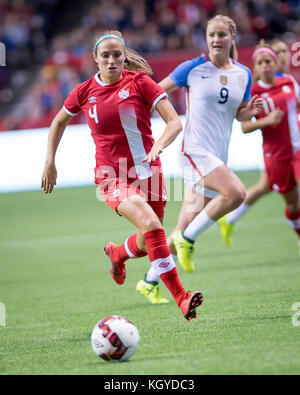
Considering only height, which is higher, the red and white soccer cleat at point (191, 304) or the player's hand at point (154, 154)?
the player's hand at point (154, 154)

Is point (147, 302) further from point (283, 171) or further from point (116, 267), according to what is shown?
point (283, 171)

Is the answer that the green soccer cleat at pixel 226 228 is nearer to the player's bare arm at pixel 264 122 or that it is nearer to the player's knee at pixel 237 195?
the player's bare arm at pixel 264 122

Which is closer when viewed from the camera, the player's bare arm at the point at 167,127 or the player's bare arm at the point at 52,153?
the player's bare arm at the point at 167,127

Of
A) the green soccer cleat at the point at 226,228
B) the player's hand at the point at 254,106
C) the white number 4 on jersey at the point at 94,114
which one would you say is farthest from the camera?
the green soccer cleat at the point at 226,228

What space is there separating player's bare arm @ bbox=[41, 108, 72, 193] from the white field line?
5073 mm

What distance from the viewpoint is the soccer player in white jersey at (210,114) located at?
6.85 m

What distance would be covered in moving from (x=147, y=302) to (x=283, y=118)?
3014 mm

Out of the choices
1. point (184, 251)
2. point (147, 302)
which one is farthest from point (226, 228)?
point (147, 302)

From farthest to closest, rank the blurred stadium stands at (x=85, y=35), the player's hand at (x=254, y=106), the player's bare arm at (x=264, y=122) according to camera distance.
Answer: the blurred stadium stands at (x=85, y=35)
the player's bare arm at (x=264, y=122)
the player's hand at (x=254, y=106)

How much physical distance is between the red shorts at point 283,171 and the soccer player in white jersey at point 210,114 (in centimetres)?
150

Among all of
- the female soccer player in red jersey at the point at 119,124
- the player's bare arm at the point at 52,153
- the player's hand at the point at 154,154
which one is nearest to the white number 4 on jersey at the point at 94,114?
the female soccer player in red jersey at the point at 119,124

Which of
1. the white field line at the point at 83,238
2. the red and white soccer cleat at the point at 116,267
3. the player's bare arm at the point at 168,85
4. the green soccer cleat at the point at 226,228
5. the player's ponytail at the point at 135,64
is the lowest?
the white field line at the point at 83,238

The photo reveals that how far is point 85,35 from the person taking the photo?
835 inches
